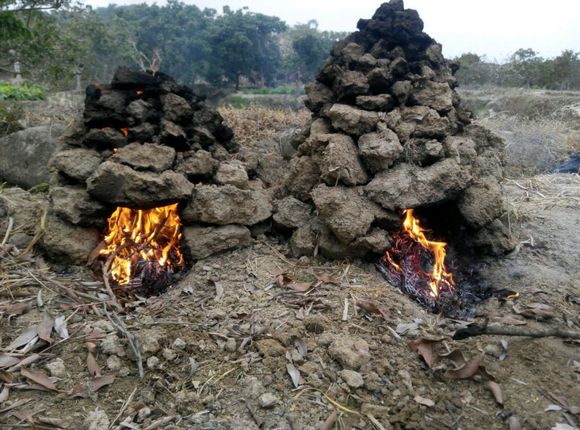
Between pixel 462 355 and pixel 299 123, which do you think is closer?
pixel 462 355

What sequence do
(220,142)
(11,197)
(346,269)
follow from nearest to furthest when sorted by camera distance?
(346,269) → (11,197) → (220,142)

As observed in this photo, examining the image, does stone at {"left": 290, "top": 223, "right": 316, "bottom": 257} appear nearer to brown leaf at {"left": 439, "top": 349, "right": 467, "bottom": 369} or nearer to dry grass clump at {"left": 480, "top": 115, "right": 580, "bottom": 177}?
brown leaf at {"left": 439, "top": 349, "right": 467, "bottom": 369}

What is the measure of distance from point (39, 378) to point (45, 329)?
1.15 feet

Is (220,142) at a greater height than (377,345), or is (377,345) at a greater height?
(220,142)

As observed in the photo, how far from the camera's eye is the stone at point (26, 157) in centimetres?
445

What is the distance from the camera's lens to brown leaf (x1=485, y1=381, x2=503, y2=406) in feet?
6.96

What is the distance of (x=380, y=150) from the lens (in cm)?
323

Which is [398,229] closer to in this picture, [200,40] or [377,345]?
[377,345]

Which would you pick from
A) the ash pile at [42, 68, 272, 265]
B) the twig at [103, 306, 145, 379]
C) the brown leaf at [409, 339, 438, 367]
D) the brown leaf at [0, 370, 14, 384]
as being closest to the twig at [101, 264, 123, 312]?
the twig at [103, 306, 145, 379]

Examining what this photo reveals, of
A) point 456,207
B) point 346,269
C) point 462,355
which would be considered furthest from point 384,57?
point 462,355

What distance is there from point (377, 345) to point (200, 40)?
25531 millimetres

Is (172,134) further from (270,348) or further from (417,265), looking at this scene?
(417,265)

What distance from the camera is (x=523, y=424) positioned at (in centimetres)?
201

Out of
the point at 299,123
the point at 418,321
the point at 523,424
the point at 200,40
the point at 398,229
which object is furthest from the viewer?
the point at 200,40
